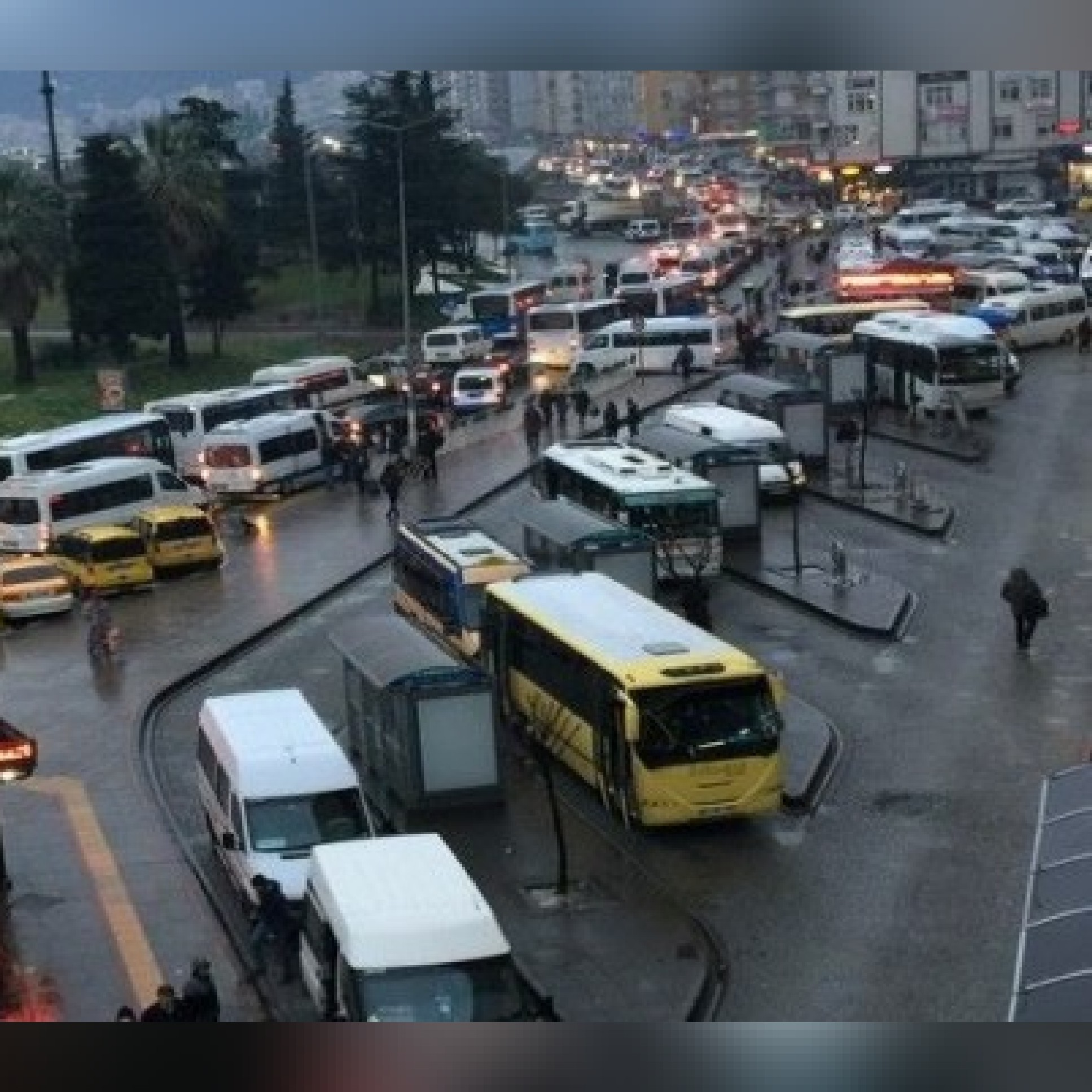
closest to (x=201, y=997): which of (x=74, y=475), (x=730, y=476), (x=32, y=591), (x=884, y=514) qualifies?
(x=32, y=591)

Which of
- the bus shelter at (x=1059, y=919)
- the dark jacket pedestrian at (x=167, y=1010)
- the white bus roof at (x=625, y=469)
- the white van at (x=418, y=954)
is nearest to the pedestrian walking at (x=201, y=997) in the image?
the dark jacket pedestrian at (x=167, y=1010)

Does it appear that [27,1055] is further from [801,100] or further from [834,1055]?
[801,100]

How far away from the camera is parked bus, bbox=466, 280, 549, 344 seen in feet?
157

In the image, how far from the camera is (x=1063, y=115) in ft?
276

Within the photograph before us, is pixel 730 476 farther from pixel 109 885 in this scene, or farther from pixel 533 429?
pixel 109 885

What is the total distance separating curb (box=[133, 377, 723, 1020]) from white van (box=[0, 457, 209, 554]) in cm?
418

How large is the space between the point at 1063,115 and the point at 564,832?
75.7 m

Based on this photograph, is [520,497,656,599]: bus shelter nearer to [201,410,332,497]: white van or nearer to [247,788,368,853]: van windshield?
[247,788,368,853]: van windshield

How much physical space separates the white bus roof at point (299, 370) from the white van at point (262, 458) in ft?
19.1

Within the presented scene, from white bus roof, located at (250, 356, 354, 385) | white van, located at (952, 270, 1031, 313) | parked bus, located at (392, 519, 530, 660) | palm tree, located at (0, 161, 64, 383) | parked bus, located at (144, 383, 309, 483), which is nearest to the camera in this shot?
parked bus, located at (392, 519, 530, 660)

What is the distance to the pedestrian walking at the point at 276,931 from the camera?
37.7 ft

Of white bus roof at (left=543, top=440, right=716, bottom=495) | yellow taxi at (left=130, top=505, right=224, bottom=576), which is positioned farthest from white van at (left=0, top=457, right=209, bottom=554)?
white bus roof at (left=543, top=440, right=716, bottom=495)
